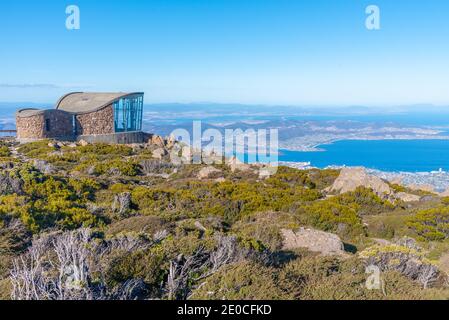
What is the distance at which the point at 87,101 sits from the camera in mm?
29547

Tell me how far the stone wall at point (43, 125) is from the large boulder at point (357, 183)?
19987mm

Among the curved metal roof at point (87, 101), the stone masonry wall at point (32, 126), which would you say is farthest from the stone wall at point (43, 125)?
the curved metal roof at point (87, 101)

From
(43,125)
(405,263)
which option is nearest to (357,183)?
(405,263)

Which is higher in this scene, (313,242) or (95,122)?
(95,122)

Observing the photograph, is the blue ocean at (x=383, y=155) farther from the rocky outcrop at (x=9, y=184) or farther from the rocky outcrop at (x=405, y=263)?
the rocky outcrop at (x=405, y=263)

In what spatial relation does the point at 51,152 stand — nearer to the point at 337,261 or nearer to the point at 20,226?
the point at 20,226

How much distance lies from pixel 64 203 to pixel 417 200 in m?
12.3

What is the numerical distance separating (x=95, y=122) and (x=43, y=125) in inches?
141

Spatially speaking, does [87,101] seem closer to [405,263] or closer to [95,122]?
[95,122]

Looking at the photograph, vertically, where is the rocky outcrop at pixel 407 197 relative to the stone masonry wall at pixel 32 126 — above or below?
below

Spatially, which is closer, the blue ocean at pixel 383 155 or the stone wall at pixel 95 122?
the stone wall at pixel 95 122

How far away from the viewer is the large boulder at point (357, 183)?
1435cm
